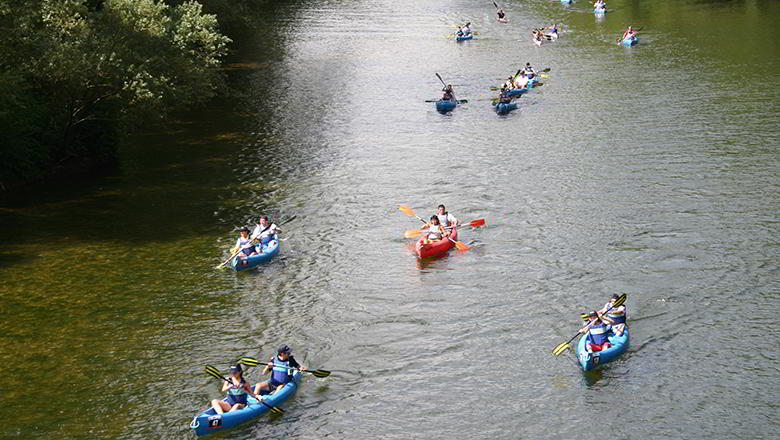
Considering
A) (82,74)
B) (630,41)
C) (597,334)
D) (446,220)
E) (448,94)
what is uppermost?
(82,74)

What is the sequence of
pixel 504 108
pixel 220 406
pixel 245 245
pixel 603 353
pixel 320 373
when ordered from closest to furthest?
pixel 220 406, pixel 320 373, pixel 603 353, pixel 245 245, pixel 504 108

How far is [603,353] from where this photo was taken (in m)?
28.4

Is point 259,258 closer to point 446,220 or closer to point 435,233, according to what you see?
point 435,233

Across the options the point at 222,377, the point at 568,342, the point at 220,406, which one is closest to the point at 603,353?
the point at 568,342

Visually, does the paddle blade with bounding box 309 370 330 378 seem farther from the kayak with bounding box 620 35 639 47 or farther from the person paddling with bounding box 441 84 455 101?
the kayak with bounding box 620 35 639 47

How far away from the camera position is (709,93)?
59.4 metres

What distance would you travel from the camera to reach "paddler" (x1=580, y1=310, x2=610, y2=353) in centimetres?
2861

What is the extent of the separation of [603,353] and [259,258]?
1469 cm

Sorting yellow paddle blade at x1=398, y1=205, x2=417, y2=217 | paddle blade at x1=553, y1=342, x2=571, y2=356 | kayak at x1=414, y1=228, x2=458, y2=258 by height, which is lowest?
paddle blade at x1=553, y1=342, x2=571, y2=356

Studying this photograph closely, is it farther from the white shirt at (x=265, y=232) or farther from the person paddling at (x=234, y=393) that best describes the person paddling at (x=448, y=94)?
the person paddling at (x=234, y=393)

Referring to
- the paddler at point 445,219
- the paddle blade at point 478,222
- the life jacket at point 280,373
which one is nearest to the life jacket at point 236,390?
the life jacket at point 280,373

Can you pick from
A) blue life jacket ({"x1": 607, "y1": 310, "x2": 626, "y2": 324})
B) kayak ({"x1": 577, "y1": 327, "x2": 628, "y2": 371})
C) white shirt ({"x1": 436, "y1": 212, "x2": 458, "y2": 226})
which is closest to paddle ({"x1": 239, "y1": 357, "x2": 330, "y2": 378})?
kayak ({"x1": 577, "y1": 327, "x2": 628, "y2": 371})

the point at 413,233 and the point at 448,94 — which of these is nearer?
the point at 413,233

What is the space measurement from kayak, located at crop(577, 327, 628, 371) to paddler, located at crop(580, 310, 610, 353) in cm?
16
